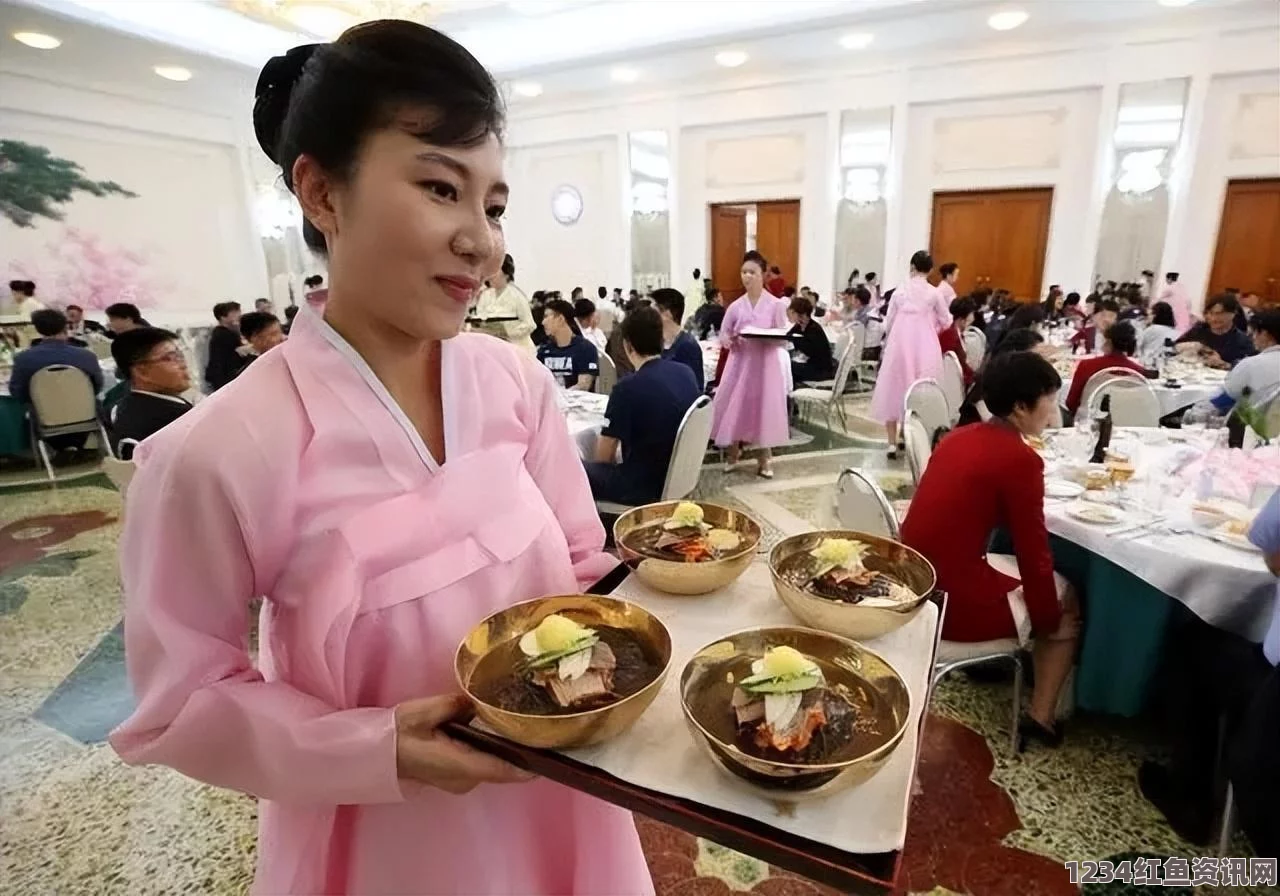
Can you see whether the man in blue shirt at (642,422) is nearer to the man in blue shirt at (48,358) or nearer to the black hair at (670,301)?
the black hair at (670,301)

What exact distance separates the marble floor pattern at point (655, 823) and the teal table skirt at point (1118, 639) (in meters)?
0.19

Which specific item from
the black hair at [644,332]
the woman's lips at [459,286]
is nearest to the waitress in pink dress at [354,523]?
the woman's lips at [459,286]

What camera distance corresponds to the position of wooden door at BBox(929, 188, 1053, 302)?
27.8ft

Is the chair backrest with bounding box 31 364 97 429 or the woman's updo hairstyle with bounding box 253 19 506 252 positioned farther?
the chair backrest with bounding box 31 364 97 429

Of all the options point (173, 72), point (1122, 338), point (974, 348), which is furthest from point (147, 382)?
point (173, 72)

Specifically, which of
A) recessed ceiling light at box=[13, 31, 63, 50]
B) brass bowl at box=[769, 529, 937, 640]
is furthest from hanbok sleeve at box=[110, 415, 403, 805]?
recessed ceiling light at box=[13, 31, 63, 50]

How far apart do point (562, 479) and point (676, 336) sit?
391 cm

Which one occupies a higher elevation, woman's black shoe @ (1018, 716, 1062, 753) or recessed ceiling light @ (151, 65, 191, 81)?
recessed ceiling light @ (151, 65, 191, 81)

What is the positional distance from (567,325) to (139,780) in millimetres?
3302

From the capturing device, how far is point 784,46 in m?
7.72

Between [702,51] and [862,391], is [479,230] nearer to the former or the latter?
[862,391]

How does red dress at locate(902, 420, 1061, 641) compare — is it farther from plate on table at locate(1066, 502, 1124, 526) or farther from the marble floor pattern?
the marble floor pattern

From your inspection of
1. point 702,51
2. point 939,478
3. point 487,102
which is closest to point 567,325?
point 939,478

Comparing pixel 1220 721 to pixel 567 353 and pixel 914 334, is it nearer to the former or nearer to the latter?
pixel 567 353
